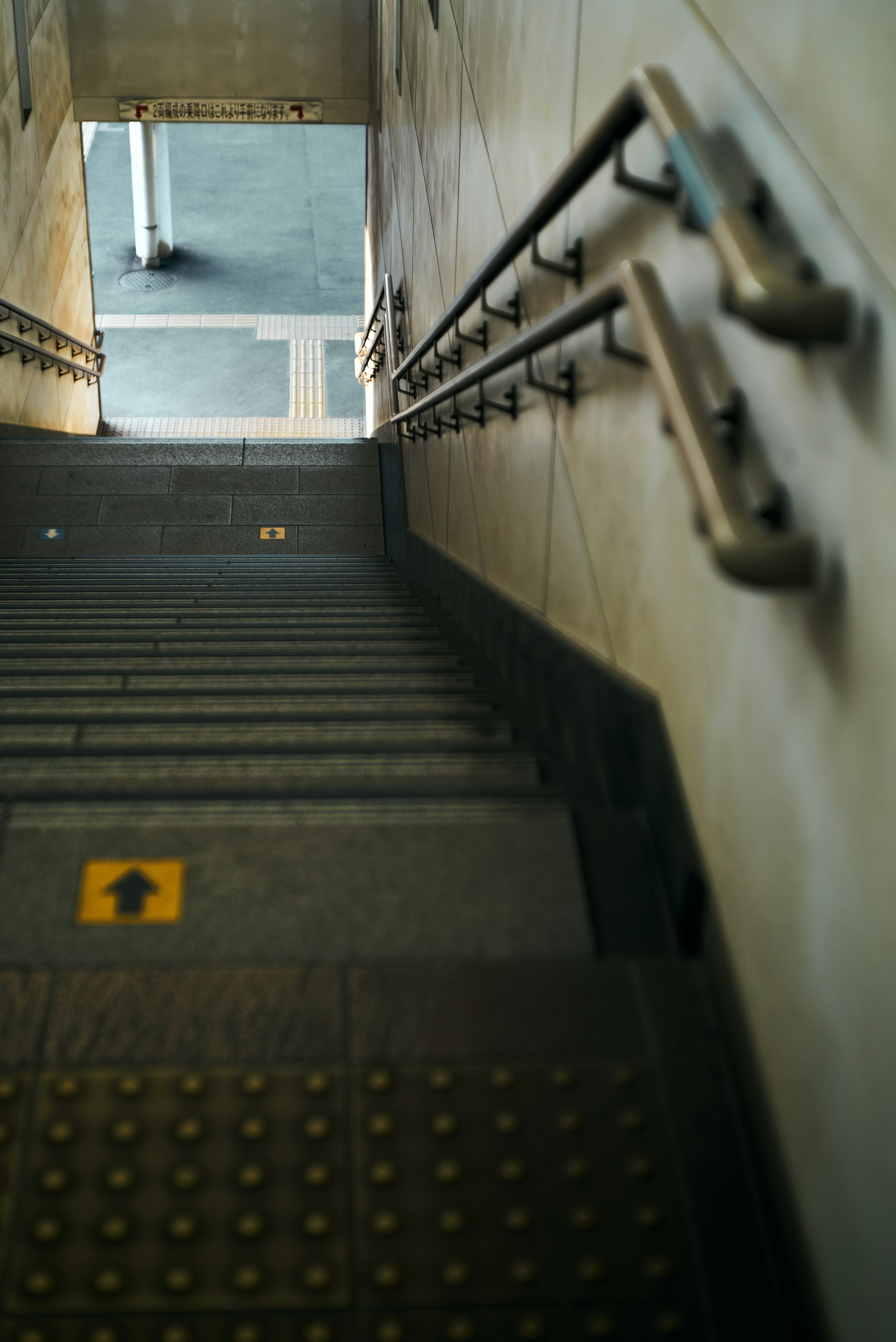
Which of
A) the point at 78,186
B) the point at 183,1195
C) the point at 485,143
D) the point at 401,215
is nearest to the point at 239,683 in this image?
the point at 183,1195

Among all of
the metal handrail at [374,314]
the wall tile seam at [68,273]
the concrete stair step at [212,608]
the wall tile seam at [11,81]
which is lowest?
the concrete stair step at [212,608]

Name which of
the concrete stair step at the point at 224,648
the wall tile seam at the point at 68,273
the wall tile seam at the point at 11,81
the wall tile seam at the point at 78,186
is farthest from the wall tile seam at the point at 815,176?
the wall tile seam at the point at 68,273

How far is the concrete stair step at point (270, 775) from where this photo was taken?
1604mm

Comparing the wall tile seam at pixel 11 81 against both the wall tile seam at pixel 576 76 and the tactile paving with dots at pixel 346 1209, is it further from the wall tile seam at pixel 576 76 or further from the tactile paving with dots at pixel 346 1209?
the tactile paving with dots at pixel 346 1209

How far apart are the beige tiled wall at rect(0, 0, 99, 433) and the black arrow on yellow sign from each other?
597 cm

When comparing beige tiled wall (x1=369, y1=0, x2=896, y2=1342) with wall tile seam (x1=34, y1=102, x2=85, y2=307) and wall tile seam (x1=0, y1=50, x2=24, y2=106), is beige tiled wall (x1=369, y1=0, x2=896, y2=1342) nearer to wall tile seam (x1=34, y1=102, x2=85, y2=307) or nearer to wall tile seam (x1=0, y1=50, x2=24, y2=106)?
wall tile seam (x1=0, y1=50, x2=24, y2=106)

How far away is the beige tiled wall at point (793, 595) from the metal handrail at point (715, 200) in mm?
→ 59

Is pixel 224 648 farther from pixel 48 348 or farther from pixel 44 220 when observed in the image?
pixel 44 220

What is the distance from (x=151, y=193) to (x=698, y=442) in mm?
12312

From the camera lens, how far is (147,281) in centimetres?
1210

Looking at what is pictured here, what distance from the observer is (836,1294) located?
40.3 inches

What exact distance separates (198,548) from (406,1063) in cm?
507

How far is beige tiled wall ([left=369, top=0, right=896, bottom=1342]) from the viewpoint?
953mm

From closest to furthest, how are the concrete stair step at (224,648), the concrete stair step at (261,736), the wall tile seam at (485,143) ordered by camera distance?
the concrete stair step at (261,736) → the concrete stair step at (224,648) → the wall tile seam at (485,143)
